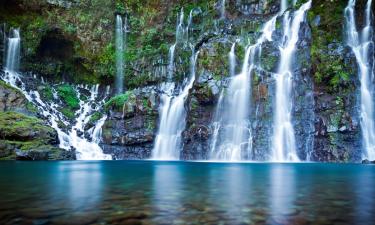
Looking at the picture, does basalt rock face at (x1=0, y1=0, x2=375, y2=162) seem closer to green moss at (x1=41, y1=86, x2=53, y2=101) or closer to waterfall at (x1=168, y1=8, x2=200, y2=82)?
waterfall at (x1=168, y1=8, x2=200, y2=82)

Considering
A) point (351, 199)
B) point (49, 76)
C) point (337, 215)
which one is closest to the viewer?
point (337, 215)

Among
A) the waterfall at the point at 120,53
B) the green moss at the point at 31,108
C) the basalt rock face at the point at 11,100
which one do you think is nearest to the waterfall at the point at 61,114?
the green moss at the point at 31,108

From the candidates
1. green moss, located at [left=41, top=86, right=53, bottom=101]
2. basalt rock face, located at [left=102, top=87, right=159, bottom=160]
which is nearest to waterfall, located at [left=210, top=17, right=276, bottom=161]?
basalt rock face, located at [left=102, top=87, right=159, bottom=160]

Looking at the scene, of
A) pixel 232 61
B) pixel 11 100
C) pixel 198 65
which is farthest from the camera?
pixel 198 65

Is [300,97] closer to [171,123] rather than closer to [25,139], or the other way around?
[171,123]

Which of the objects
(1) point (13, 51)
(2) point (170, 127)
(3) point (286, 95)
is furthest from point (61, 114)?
(3) point (286, 95)

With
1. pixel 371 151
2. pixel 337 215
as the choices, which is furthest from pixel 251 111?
pixel 337 215

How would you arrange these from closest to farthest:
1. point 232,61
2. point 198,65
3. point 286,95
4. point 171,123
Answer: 1. point 286,95
2. point 171,123
3. point 232,61
4. point 198,65

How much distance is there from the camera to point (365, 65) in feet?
72.5

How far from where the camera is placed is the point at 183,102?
2458 cm

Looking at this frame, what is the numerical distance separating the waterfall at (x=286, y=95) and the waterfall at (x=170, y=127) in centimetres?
660

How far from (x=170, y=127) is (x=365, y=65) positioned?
14.0 m

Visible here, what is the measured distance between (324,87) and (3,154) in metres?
20.4

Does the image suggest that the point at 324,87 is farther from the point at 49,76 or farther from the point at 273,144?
the point at 49,76
